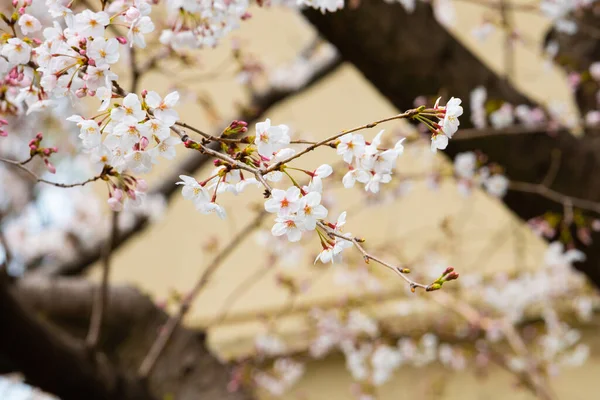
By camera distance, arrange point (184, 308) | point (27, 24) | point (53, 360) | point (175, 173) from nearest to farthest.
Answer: point (27, 24)
point (53, 360)
point (184, 308)
point (175, 173)

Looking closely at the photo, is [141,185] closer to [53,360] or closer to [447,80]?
[53,360]

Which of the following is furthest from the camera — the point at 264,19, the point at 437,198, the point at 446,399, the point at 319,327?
the point at 264,19

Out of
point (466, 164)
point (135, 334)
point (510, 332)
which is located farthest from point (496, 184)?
point (135, 334)

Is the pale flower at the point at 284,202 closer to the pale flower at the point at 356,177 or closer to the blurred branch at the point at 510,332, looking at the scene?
the pale flower at the point at 356,177

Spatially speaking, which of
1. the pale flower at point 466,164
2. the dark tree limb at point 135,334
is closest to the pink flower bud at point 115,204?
the pale flower at point 466,164

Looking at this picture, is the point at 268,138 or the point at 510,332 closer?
the point at 268,138

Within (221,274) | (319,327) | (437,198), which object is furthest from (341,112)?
(319,327)

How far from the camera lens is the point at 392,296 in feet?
9.73

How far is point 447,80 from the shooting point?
1455mm

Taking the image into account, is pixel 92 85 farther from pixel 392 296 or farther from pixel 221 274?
pixel 221 274

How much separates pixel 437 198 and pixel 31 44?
2878 millimetres

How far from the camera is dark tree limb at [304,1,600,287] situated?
1.36 m

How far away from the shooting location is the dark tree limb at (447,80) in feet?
4.46

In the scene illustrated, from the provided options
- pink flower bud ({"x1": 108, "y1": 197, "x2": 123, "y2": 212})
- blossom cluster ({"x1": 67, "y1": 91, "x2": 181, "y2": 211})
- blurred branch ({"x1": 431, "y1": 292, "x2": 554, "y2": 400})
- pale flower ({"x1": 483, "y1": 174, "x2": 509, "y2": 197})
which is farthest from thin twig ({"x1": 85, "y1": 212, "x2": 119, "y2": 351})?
blurred branch ({"x1": 431, "y1": 292, "x2": 554, "y2": 400})
